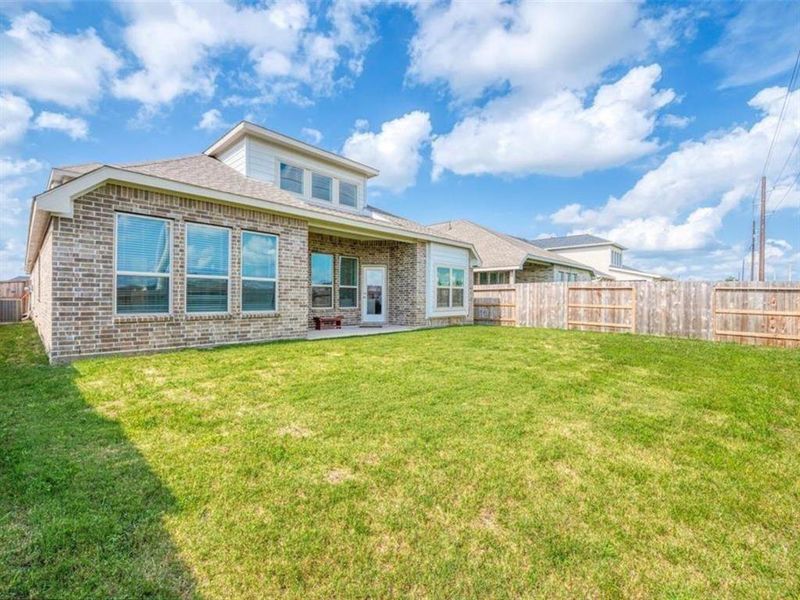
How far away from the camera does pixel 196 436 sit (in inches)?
142

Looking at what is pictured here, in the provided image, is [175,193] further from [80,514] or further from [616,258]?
[616,258]

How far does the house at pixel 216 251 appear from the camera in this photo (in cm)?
670

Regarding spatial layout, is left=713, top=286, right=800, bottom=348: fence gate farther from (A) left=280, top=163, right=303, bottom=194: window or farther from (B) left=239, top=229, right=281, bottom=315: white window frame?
(A) left=280, top=163, right=303, bottom=194: window

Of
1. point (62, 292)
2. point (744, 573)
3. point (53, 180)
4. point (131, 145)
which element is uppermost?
point (131, 145)

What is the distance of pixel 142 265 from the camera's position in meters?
7.37

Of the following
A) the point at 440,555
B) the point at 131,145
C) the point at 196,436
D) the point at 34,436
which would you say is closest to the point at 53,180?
the point at 131,145

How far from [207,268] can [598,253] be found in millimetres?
34723

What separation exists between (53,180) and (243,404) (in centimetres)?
779

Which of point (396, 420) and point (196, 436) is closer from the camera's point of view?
point (196, 436)

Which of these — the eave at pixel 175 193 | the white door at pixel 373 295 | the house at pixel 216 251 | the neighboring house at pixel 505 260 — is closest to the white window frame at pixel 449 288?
the house at pixel 216 251

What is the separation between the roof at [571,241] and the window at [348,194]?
79.0 ft

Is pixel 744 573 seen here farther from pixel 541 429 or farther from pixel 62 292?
pixel 62 292

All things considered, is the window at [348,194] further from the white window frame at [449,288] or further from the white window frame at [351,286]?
the white window frame at [449,288]

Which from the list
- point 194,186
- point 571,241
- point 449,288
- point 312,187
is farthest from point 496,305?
point 571,241
